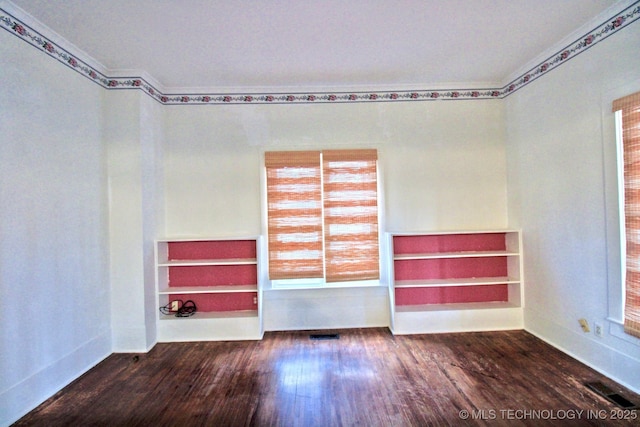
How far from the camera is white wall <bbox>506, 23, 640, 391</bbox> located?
8.03 ft

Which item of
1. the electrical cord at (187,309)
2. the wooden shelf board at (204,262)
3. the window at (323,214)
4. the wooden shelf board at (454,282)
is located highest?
the window at (323,214)

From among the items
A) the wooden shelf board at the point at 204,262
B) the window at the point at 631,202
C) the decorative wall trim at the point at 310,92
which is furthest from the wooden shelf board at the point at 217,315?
the window at the point at 631,202

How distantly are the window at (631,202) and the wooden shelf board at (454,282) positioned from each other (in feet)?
3.91

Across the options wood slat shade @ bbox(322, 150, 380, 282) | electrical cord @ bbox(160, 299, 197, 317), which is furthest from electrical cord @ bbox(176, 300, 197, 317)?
wood slat shade @ bbox(322, 150, 380, 282)

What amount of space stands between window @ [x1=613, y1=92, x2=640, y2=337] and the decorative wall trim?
26.4 inches

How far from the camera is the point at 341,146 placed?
373cm

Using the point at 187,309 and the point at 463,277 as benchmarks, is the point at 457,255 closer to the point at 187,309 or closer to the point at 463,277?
the point at 463,277

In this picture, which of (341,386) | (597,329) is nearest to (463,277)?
(597,329)

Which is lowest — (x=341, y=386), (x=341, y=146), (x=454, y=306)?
(x=341, y=386)

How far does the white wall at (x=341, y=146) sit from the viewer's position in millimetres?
3674

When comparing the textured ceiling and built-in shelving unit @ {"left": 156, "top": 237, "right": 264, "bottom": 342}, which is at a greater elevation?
the textured ceiling

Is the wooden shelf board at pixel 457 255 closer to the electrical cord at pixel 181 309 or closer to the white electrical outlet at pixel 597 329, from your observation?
the white electrical outlet at pixel 597 329

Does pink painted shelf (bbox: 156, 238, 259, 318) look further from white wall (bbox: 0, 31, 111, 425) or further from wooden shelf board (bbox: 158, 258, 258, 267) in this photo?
white wall (bbox: 0, 31, 111, 425)

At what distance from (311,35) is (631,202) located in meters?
2.86
